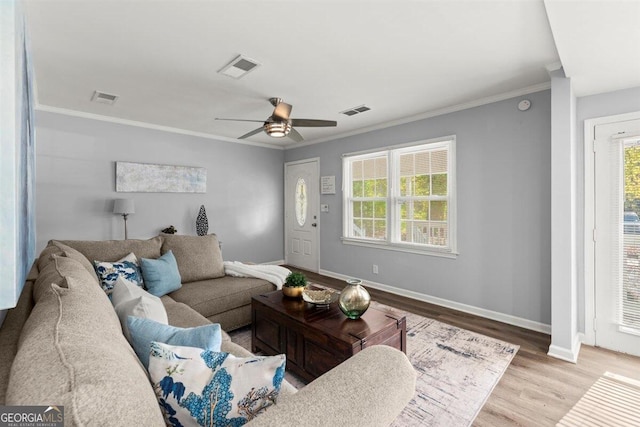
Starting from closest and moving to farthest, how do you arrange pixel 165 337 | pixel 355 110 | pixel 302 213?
pixel 165 337 < pixel 355 110 < pixel 302 213

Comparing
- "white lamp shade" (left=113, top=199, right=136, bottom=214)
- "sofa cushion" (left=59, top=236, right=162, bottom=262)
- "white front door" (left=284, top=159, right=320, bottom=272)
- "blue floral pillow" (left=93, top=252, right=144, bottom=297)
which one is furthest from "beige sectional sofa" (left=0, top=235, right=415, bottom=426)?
"white front door" (left=284, top=159, right=320, bottom=272)

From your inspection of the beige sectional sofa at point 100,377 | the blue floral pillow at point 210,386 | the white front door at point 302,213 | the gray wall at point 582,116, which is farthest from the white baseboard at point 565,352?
the white front door at point 302,213

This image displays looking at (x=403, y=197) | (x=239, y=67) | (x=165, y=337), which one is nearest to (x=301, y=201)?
(x=403, y=197)

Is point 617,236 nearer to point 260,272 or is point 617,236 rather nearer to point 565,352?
point 565,352

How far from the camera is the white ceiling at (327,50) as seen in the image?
1.81m

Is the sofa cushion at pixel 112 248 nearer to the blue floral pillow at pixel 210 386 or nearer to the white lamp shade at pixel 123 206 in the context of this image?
the white lamp shade at pixel 123 206

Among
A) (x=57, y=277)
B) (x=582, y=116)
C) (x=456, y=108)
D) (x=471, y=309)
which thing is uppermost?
(x=456, y=108)

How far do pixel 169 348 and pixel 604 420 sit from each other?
2.45 m

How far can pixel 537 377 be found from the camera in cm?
216

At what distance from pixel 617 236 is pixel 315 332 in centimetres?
272

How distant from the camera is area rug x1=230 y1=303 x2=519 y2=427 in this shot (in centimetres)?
180

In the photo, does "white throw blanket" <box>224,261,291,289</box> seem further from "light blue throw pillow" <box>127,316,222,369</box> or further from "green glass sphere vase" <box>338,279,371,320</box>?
"light blue throw pillow" <box>127,316,222,369</box>

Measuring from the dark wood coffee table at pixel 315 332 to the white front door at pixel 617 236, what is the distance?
2011 mm

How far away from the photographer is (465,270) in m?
3.49
